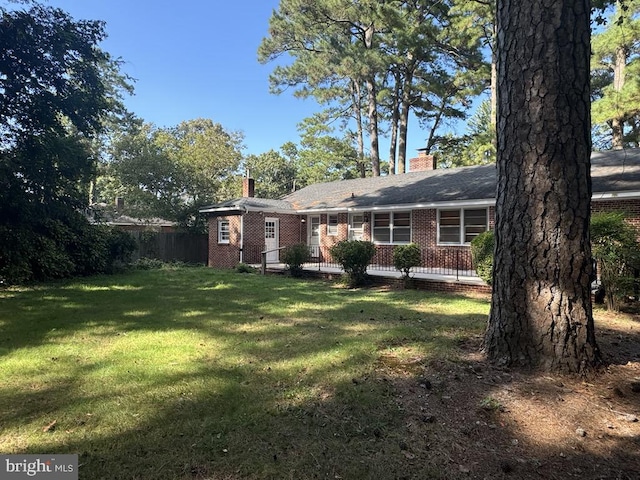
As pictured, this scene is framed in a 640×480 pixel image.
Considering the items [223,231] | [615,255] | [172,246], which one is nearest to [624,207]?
[615,255]

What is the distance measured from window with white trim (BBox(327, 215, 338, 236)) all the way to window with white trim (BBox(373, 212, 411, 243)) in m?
2.13

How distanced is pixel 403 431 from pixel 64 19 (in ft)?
36.7

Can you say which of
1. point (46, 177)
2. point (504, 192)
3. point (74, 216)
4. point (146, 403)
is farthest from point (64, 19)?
point (504, 192)

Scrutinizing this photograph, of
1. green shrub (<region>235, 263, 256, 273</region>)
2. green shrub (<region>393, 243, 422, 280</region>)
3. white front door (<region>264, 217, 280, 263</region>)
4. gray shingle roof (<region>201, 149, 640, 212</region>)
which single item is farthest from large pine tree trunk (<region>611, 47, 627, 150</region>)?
green shrub (<region>235, 263, 256, 273</region>)

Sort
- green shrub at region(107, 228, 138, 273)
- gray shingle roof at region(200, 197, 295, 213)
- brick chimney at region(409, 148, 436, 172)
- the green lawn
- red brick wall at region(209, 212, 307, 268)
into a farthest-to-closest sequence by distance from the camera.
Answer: brick chimney at region(409, 148, 436, 172) < red brick wall at region(209, 212, 307, 268) < gray shingle roof at region(200, 197, 295, 213) < green shrub at region(107, 228, 138, 273) < the green lawn

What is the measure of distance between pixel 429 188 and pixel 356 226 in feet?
11.1

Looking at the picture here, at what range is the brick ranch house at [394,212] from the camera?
12.2 meters

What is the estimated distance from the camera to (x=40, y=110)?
29.2ft

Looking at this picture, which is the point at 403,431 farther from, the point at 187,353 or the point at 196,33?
the point at 196,33

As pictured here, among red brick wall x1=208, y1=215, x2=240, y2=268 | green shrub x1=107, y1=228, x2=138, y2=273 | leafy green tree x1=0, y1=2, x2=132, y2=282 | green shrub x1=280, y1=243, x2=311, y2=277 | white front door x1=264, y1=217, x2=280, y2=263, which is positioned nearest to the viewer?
leafy green tree x1=0, y1=2, x2=132, y2=282

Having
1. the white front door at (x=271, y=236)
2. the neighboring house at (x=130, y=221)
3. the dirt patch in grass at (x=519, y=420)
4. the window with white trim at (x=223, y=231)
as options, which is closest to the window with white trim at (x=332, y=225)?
the white front door at (x=271, y=236)

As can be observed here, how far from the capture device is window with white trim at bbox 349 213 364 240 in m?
16.7

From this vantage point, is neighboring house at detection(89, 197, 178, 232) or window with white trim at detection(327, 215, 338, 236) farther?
neighboring house at detection(89, 197, 178, 232)

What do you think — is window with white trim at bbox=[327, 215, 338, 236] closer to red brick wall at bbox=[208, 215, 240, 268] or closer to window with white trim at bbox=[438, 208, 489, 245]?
red brick wall at bbox=[208, 215, 240, 268]
